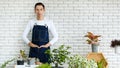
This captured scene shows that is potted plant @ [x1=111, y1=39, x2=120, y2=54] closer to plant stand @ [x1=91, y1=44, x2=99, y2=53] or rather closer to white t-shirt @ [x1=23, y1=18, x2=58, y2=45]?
plant stand @ [x1=91, y1=44, x2=99, y2=53]

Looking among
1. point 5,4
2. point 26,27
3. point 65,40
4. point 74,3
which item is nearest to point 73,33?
point 65,40

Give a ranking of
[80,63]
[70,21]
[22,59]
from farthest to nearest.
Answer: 1. [70,21]
2. [22,59]
3. [80,63]

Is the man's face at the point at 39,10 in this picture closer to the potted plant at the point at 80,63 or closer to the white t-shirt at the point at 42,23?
the white t-shirt at the point at 42,23

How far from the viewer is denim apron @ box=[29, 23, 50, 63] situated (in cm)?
473

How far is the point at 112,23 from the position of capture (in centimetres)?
512

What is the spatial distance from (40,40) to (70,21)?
80cm

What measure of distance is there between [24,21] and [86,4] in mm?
1351

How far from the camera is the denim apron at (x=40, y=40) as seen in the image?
186 inches

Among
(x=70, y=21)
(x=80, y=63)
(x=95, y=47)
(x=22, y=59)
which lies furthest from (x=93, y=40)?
(x=80, y=63)

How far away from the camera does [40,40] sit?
473 cm

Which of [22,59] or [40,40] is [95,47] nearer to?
[40,40]

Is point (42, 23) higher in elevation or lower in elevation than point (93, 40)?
higher

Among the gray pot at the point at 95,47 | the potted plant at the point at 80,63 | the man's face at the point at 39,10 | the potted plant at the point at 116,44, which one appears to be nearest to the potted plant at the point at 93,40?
the gray pot at the point at 95,47

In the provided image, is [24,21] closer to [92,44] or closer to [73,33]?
[73,33]
